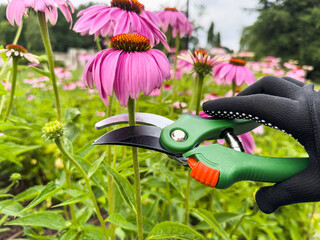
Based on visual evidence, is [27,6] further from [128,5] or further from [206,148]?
[206,148]

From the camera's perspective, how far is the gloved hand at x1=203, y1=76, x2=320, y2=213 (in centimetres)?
35

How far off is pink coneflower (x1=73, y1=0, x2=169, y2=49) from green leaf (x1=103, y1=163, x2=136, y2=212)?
32 cm

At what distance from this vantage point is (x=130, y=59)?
41cm

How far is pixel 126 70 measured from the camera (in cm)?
40

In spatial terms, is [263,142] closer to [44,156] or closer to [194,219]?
[194,219]

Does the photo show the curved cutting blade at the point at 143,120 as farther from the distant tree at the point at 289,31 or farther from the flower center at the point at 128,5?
the distant tree at the point at 289,31

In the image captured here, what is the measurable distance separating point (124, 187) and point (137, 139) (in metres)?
0.15

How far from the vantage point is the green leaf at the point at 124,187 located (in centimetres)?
52

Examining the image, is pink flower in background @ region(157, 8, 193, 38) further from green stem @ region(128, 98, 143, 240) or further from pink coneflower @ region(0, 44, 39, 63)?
green stem @ region(128, 98, 143, 240)

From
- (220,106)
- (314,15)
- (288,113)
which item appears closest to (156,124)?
(220,106)

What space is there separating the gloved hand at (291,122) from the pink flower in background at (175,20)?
84cm

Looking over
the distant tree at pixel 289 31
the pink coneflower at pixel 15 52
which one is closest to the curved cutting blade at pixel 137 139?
the pink coneflower at pixel 15 52

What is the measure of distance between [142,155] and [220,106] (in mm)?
260

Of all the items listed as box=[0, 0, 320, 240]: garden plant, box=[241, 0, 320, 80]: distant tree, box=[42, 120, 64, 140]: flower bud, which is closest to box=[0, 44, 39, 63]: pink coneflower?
box=[0, 0, 320, 240]: garden plant
